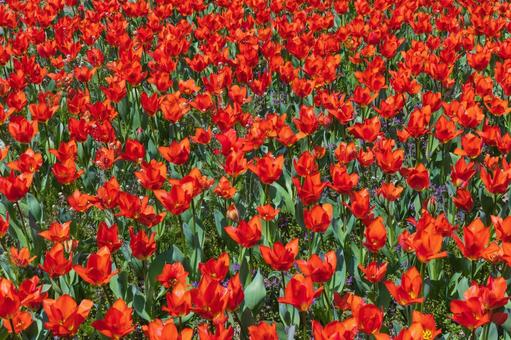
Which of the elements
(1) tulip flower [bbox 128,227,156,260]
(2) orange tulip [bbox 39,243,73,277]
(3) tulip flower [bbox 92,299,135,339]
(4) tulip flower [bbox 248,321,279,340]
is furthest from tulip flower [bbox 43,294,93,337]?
(4) tulip flower [bbox 248,321,279,340]

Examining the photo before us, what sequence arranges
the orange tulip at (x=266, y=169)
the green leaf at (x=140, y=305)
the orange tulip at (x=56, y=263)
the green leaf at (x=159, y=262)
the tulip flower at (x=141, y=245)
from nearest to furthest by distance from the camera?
1. the orange tulip at (x=56, y=263)
2. the tulip flower at (x=141, y=245)
3. the green leaf at (x=140, y=305)
4. the green leaf at (x=159, y=262)
5. the orange tulip at (x=266, y=169)

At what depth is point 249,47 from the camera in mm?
5980

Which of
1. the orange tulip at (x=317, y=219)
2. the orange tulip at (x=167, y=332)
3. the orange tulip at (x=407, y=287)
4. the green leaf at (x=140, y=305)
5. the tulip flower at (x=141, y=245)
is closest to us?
the orange tulip at (x=167, y=332)

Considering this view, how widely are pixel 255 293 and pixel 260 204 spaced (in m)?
1.27

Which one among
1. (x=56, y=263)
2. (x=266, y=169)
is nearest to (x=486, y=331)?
(x=266, y=169)

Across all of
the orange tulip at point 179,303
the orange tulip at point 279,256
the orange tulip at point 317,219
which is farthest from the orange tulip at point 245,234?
the orange tulip at point 179,303

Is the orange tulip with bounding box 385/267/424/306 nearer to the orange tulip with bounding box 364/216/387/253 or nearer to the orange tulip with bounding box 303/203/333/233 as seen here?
the orange tulip with bounding box 364/216/387/253

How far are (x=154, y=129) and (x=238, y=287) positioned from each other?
10.2ft

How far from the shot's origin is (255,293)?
3.20 m

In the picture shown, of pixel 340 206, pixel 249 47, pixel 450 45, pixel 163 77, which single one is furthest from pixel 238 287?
pixel 450 45

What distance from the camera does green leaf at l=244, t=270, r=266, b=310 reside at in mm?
3191

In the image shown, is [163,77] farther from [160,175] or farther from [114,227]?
[114,227]

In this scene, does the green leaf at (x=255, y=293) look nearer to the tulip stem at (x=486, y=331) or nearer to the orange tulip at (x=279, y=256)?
the orange tulip at (x=279, y=256)

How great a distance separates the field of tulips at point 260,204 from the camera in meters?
2.83
